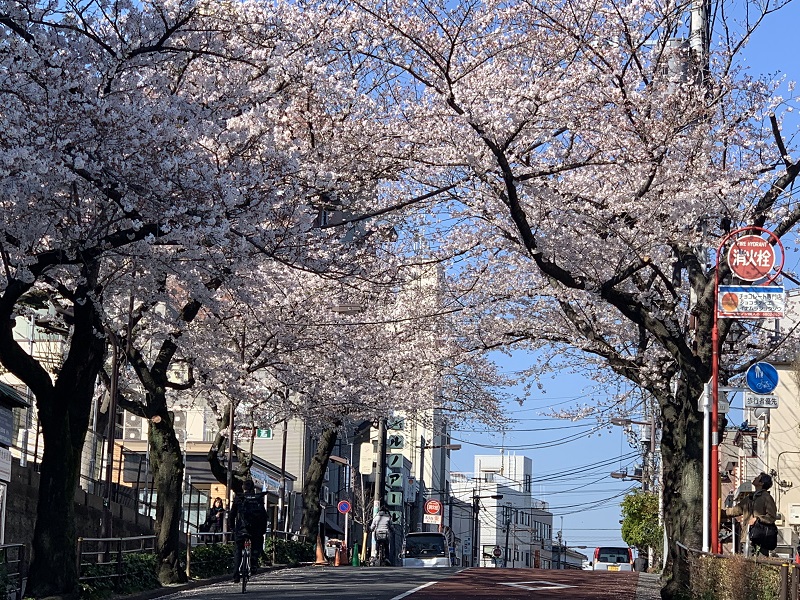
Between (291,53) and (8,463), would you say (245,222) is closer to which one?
(291,53)

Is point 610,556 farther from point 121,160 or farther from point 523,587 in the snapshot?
point 121,160

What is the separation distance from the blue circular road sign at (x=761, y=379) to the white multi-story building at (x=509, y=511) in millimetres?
102089

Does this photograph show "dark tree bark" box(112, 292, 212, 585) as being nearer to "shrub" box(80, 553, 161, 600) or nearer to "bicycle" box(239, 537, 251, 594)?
"shrub" box(80, 553, 161, 600)

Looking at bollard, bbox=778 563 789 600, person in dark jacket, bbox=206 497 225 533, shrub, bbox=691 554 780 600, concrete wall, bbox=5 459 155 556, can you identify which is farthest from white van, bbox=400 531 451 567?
bollard, bbox=778 563 789 600

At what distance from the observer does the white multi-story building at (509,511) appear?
126 metres

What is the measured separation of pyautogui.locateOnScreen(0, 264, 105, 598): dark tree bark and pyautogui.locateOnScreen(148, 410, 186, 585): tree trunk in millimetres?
4947

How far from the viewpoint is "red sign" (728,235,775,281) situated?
1573 centimetres

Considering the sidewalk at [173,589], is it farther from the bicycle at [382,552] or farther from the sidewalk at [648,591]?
the bicycle at [382,552]

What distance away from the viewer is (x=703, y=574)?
14.5 meters

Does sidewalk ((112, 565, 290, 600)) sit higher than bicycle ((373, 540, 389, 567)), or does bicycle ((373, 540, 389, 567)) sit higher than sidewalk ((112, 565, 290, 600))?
bicycle ((373, 540, 389, 567))

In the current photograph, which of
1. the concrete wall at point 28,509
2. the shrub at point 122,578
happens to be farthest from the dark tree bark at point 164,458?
the concrete wall at point 28,509

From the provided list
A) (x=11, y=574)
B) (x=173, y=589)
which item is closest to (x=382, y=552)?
(x=173, y=589)

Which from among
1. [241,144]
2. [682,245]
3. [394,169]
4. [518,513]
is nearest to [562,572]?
[682,245]

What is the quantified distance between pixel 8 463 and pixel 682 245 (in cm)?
1132
